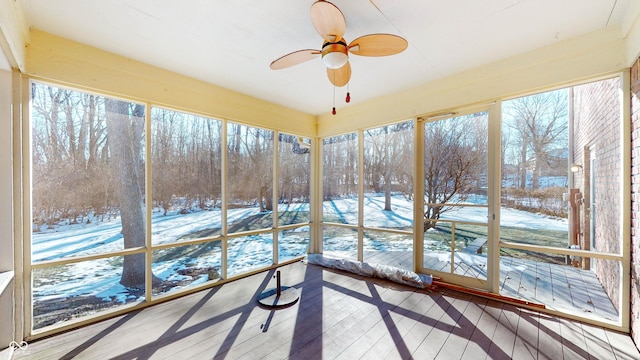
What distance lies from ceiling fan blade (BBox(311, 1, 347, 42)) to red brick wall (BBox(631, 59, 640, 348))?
8.22 feet

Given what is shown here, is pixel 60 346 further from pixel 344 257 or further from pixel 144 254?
pixel 344 257

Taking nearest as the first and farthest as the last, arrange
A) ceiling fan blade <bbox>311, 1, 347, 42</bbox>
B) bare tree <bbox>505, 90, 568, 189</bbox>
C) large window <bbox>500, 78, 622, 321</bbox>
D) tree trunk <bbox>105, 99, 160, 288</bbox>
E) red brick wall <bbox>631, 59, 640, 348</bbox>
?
ceiling fan blade <bbox>311, 1, 347, 42</bbox>, red brick wall <bbox>631, 59, 640, 348</bbox>, large window <bbox>500, 78, 622, 321</bbox>, bare tree <bbox>505, 90, 568, 189</bbox>, tree trunk <bbox>105, 99, 160, 288</bbox>

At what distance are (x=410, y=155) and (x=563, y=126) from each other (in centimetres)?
163

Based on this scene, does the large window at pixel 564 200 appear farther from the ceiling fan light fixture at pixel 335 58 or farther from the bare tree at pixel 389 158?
the ceiling fan light fixture at pixel 335 58

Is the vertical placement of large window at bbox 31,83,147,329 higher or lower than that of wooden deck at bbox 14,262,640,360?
higher

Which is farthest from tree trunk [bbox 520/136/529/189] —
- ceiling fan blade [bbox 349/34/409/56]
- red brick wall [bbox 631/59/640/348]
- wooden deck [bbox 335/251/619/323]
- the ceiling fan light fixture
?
the ceiling fan light fixture

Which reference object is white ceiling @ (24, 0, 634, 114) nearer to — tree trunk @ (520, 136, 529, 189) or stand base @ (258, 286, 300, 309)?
tree trunk @ (520, 136, 529, 189)

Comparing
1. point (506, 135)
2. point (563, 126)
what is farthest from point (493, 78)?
point (563, 126)

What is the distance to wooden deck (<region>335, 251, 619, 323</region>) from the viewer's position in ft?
8.23

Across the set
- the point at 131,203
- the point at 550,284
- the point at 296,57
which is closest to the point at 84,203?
the point at 131,203

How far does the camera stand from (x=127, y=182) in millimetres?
2844

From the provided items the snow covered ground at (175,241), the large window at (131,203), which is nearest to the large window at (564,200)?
the snow covered ground at (175,241)

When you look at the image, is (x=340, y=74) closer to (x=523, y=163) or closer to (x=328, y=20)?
(x=328, y=20)

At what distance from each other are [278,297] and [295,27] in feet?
9.41
